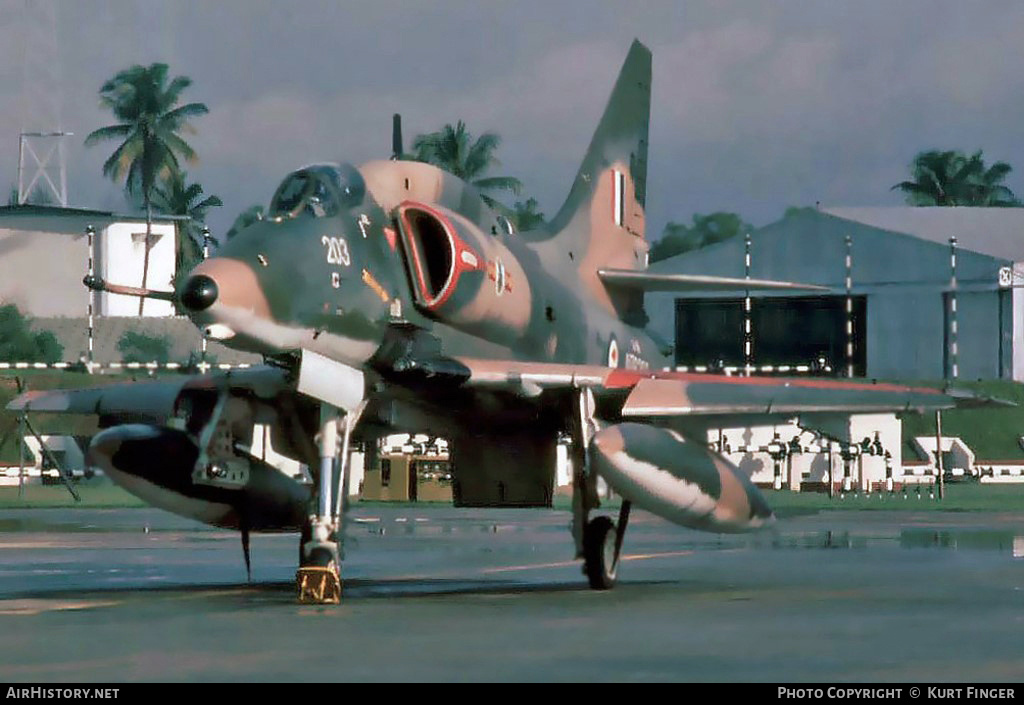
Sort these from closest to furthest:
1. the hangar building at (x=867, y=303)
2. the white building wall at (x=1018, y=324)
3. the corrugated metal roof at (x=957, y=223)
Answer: the white building wall at (x=1018, y=324) → the hangar building at (x=867, y=303) → the corrugated metal roof at (x=957, y=223)

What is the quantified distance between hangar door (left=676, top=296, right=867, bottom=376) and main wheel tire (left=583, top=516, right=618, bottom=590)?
65.5 meters

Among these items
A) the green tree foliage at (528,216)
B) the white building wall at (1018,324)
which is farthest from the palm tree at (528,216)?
the white building wall at (1018,324)

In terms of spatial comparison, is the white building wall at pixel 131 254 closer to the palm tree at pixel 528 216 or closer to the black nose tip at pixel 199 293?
the palm tree at pixel 528 216

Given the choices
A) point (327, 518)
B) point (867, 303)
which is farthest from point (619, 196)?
point (867, 303)

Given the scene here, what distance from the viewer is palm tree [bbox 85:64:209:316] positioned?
382 feet

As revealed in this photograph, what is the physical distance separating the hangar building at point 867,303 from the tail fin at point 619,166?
51.9m

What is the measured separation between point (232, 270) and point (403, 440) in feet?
115

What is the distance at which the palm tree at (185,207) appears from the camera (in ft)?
384

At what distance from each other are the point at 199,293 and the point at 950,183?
5948 inches

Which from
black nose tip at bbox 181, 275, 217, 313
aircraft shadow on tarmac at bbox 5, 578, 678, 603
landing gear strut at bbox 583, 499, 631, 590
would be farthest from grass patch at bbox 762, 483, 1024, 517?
black nose tip at bbox 181, 275, 217, 313

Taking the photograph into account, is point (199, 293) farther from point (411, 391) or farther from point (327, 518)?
point (411, 391)

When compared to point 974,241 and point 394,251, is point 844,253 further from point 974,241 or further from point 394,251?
point 394,251

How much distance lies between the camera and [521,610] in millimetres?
16844

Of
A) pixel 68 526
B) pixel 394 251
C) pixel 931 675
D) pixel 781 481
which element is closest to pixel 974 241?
pixel 781 481
